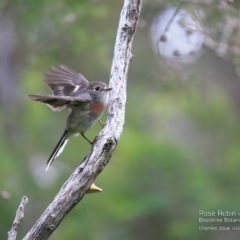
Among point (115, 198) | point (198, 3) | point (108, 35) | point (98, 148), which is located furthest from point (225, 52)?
point (98, 148)

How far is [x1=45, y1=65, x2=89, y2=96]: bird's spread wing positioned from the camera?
593 cm

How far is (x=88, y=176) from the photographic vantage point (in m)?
4.53

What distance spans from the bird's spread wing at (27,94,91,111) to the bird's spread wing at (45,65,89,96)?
7.1 inches

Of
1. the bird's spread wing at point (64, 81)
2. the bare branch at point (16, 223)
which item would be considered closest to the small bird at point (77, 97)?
the bird's spread wing at point (64, 81)

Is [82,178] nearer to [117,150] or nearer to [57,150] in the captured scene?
[57,150]

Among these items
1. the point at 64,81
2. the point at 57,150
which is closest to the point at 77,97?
the point at 64,81

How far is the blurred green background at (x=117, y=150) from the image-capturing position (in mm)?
8203

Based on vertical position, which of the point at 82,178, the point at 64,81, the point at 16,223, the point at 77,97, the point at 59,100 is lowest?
the point at 16,223

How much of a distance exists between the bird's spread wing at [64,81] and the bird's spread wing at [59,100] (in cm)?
18

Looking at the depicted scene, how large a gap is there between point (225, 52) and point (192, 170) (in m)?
2.43

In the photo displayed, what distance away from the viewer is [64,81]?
6059mm

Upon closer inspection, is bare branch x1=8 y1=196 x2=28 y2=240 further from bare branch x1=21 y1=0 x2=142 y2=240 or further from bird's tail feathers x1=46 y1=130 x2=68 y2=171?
bird's tail feathers x1=46 y1=130 x2=68 y2=171

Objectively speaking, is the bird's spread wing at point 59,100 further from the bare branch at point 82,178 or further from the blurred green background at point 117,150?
the blurred green background at point 117,150

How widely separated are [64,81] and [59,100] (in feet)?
2.69
